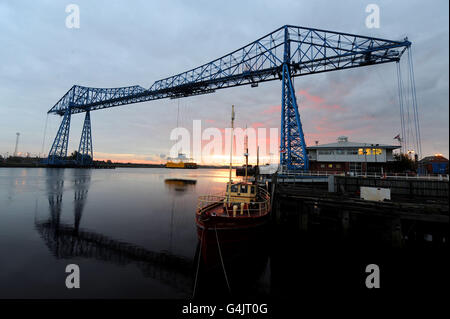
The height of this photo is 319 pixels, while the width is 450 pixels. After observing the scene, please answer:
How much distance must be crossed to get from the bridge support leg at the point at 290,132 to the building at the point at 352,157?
21.4 feet

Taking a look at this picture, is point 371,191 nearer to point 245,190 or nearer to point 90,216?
point 245,190

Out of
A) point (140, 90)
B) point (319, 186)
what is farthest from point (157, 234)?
point (140, 90)

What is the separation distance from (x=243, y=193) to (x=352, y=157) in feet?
98.1

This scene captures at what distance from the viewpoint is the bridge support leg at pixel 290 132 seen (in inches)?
1186

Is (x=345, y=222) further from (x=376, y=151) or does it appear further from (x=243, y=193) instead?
(x=376, y=151)

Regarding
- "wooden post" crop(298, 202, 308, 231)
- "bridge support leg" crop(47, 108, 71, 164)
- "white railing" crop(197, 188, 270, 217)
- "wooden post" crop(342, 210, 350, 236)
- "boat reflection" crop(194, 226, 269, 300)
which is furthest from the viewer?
"bridge support leg" crop(47, 108, 71, 164)

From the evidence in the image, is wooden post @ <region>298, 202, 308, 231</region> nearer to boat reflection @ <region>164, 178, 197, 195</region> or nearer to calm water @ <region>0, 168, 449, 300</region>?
calm water @ <region>0, 168, 449, 300</region>

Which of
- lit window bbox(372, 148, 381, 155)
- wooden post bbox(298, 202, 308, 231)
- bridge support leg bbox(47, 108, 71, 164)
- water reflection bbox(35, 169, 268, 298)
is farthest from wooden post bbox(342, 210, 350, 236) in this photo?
bridge support leg bbox(47, 108, 71, 164)

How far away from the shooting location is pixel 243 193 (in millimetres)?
13352

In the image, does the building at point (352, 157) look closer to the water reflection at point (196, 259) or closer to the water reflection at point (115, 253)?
the water reflection at point (196, 259)

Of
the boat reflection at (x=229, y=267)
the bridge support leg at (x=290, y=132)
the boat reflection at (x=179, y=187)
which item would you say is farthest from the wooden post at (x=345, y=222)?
the boat reflection at (x=179, y=187)

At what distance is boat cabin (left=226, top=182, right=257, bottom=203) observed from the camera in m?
13.1

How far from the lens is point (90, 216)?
2070 centimetres

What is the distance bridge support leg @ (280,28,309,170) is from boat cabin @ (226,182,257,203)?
17936mm
